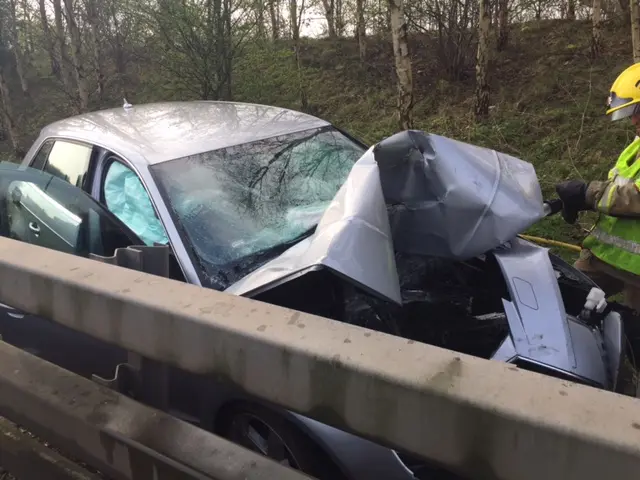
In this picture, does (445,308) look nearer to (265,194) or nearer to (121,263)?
(265,194)

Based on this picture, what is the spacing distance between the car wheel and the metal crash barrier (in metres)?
0.67

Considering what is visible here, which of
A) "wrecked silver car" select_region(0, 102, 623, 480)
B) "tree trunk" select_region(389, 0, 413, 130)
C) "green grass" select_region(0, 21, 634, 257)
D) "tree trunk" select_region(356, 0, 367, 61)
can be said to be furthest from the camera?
"tree trunk" select_region(356, 0, 367, 61)

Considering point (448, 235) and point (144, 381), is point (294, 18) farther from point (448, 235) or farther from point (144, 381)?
point (144, 381)

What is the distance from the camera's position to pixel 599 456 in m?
1.01

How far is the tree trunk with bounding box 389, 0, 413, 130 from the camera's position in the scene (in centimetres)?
757

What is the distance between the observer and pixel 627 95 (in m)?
3.18

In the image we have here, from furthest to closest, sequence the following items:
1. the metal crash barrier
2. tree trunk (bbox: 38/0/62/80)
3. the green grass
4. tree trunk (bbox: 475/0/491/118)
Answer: tree trunk (bbox: 38/0/62/80), tree trunk (bbox: 475/0/491/118), the green grass, the metal crash barrier

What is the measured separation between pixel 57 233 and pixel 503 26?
33.7ft

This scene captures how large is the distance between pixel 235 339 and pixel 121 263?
0.93 meters

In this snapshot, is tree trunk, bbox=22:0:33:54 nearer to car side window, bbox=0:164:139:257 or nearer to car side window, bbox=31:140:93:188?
car side window, bbox=31:140:93:188

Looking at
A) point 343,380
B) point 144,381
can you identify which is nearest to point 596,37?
point 144,381

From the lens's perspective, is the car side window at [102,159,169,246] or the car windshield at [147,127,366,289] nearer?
the car windshield at [147,127,366,289]

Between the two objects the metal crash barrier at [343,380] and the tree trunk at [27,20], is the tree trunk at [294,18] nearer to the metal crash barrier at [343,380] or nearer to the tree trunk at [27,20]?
the tree trunk at [27,20]

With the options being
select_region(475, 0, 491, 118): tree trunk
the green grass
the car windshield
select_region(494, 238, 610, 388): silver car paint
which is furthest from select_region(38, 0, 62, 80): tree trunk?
select_region(494, 238, 610, 388): silver car paint
